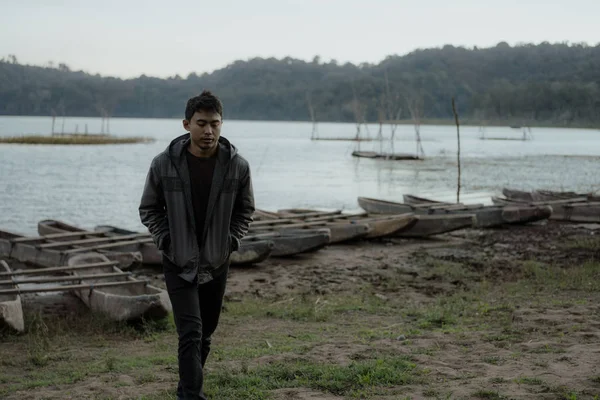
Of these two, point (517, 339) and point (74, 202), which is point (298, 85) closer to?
point (74, 202)

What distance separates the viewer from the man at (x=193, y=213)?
12.7 feet

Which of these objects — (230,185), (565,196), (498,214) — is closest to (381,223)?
(498,214)

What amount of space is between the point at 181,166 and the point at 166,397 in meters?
1.44

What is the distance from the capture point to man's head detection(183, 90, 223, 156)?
3887 millimetres

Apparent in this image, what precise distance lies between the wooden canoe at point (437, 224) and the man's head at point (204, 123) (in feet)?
31.7

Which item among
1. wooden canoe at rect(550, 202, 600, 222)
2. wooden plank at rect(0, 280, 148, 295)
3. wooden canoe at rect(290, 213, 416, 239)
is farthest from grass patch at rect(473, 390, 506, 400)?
wooden canoe at rect(550, 202, 600, 222)

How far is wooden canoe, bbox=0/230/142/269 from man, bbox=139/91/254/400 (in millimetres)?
5936

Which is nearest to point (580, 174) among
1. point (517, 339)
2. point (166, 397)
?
point (517, 339)

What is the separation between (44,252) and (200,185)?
286 inches

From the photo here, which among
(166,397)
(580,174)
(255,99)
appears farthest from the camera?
(255,99)

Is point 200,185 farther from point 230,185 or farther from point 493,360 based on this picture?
point 493,360

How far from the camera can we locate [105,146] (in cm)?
6369

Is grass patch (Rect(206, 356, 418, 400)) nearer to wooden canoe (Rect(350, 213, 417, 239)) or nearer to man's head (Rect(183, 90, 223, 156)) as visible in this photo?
man's head (Rect(183, 90, 223, 156))

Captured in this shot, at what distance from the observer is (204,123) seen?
3896 millimetres
